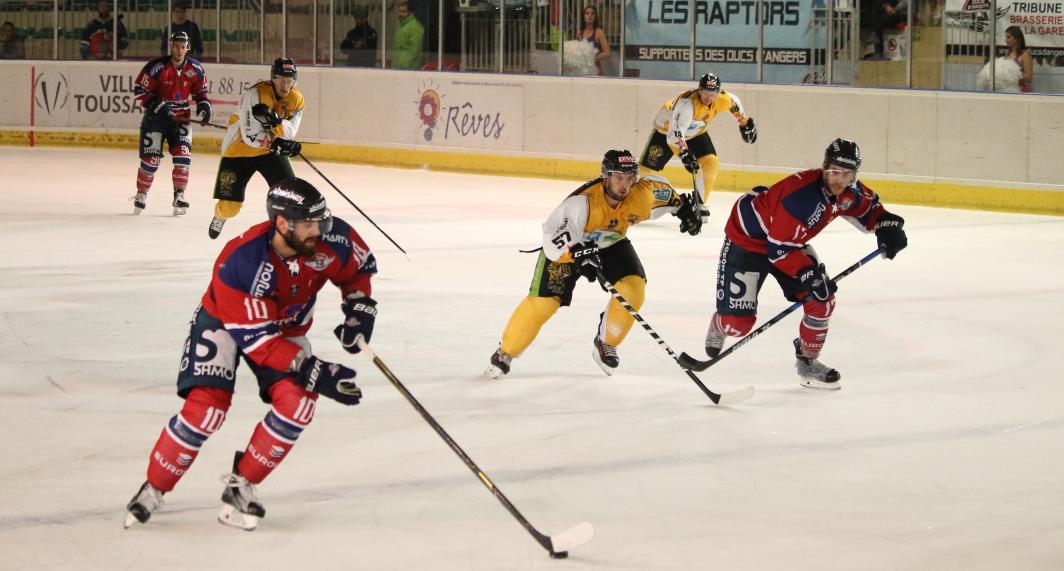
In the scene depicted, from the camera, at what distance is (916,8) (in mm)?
12594

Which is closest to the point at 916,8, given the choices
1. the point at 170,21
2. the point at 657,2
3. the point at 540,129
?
the point at 657,2

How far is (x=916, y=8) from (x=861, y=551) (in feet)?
30.7

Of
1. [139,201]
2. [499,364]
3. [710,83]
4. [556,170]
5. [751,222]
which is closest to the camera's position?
[751,222]

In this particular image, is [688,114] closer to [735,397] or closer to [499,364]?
[499,364]

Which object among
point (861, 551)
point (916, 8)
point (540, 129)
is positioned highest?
point (916, 8)

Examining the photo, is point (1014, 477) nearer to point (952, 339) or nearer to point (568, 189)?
point (952, 339)

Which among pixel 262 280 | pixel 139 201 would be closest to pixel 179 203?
pixel 139 201

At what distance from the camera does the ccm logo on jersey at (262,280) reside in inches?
161

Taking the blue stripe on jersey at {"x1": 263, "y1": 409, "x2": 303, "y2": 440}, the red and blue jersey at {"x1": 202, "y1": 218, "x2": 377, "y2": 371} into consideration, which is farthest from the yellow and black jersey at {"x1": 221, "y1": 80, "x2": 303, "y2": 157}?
the blue stripe on jersey at {"x1": 263, "y1": 409, "x2": 303, "y2": 440}

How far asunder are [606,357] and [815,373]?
85cm

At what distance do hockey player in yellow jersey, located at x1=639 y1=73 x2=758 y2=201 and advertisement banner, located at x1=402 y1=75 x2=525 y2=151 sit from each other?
3187mm

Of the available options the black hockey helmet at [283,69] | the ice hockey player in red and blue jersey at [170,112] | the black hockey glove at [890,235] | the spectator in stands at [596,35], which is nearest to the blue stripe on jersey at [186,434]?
the black hockey glove at [890,235]

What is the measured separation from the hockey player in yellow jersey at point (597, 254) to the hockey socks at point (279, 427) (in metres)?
2.02

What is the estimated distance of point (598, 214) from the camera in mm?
6160
